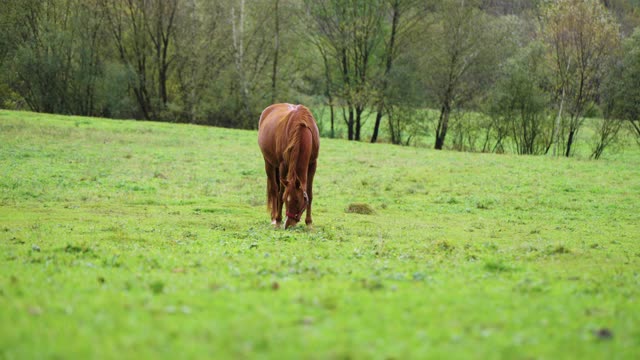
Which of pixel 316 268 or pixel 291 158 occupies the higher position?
pixel 291 158

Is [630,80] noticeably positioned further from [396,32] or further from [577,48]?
[396,32]

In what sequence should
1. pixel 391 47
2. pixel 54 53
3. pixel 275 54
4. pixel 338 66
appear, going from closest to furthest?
1. pixel 54 53
2. pixel 391 47
3. pixel 275 54
4. pixel 338 66

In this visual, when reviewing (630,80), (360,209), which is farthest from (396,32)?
(360,209)

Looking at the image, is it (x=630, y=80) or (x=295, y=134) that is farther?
(x=630, y=80)

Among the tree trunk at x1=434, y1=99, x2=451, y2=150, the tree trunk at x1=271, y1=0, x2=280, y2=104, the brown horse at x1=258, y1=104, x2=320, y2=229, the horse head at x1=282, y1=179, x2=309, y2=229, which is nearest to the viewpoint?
the horse head at x1=282, y1=179, x2=309, y2=229

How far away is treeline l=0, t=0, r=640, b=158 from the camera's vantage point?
42.5 metres

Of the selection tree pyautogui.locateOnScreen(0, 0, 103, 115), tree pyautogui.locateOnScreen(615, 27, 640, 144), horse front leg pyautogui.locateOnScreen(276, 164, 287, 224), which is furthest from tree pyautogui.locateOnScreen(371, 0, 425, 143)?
horse front leg pyautogui.locateOnScreen(276, 164, 287, 224)

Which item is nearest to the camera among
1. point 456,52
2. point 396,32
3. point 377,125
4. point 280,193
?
point 280,193

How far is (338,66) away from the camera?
53375 mm

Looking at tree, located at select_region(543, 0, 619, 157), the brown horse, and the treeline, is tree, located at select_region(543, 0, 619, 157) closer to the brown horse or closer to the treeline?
the treeline

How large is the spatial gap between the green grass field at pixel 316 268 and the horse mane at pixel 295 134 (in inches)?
64.6

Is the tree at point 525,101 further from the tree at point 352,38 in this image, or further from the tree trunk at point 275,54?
the tree trunk at point 275,54

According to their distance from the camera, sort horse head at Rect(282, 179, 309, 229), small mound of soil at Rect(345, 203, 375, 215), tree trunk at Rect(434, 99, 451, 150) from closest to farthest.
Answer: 1. horse head at Rect(282, 179, 309, 229)
2. small mound of soil at Rect(345, 203, 375, 215)
3. tree trunk at Rect(434, 99, 451, 150)

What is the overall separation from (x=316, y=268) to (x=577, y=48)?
37.0 meters
